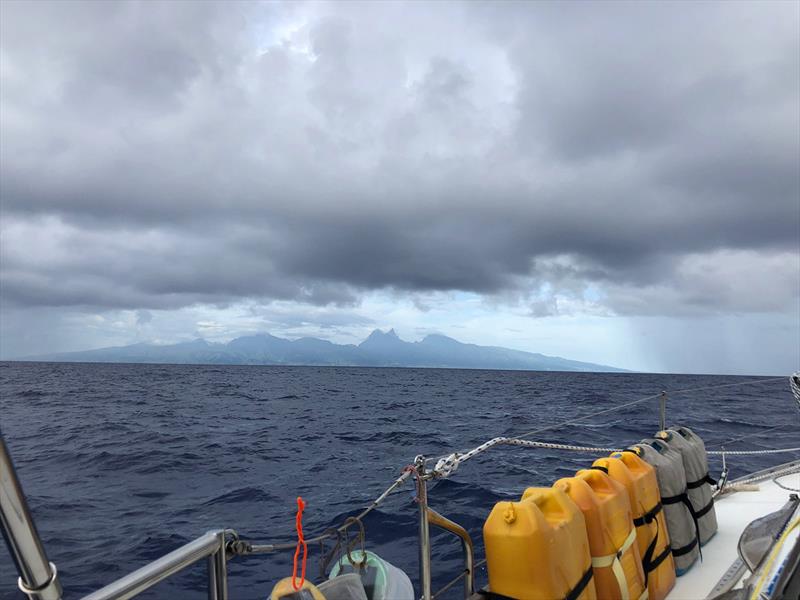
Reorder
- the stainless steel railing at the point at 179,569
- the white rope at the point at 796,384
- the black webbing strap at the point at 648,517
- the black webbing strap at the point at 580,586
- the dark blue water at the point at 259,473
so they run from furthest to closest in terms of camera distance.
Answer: the dark blue water at the point at 259,473 → the black webbing strap at the point at 648,517 → the white rope at the point at 796,384 → the black webbing strap at the point at 580,586 → the stainless steel railing at the point at 179,569

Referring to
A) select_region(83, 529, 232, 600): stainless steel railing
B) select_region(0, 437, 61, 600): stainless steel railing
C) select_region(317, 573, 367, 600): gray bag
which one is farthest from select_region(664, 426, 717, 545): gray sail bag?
select_region(0, 437, 61, 600): stainless steel railing

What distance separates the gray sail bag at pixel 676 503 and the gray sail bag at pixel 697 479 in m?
0.22

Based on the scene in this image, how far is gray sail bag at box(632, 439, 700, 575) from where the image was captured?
3.45m

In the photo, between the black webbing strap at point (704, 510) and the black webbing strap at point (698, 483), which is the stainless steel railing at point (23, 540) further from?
the black webbing strap at point (704, 510)

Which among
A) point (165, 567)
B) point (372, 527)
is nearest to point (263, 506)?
point (372, 527)

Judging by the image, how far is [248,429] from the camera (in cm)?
1677

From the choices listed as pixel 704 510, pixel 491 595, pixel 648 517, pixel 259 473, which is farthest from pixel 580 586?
pixel 259 473

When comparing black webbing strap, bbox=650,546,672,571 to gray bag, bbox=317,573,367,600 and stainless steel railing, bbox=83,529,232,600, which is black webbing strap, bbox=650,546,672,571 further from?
stainless steel railing, bbox=83,529,232,600

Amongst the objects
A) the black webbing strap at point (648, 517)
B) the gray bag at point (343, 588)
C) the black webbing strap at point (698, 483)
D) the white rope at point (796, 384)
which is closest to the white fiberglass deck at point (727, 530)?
the black webbing strap at point (698, 483)

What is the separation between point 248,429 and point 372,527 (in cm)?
→ 1128

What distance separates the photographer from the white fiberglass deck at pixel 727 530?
11.1 feet

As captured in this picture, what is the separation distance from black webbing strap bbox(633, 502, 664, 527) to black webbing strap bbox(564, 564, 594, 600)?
66 centimetres

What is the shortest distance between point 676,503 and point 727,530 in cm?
134

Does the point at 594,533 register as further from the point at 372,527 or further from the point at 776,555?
the point at 372,527
